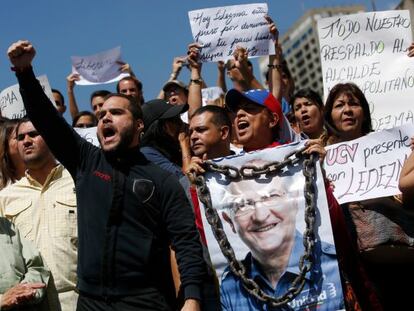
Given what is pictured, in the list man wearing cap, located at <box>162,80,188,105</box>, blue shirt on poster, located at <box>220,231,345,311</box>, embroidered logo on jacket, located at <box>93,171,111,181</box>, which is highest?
man wearing cap, located at <box>162,80,188,105</box>

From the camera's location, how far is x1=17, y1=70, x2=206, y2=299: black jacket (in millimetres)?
3904

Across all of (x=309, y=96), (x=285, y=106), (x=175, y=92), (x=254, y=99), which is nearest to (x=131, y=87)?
(x=175, y=92)

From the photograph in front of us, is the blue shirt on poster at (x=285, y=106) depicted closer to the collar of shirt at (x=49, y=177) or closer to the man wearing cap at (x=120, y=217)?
the collar of shirt at (x=49, y=177)

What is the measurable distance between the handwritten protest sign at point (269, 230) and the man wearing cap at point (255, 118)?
511mm

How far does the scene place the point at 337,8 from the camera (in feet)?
432

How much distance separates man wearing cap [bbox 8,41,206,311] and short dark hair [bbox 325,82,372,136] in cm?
167

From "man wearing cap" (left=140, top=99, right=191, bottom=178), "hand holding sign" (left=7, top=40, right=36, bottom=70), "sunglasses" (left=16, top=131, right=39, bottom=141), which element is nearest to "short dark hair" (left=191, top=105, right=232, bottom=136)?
"man wearing cap" (left=140, top=99, right=191, bottom=178)

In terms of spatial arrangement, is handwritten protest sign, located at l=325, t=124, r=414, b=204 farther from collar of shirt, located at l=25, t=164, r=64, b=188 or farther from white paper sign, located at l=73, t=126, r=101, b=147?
white paper sign, located at l=73, t=126, r=101, b=147

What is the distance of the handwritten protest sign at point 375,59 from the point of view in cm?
589

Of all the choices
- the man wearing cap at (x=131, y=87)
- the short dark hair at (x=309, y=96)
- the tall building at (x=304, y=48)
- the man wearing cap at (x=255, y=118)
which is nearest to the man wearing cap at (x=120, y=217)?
the man wearing cap at (x=255, y=118)

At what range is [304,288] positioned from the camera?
3771 millimetres

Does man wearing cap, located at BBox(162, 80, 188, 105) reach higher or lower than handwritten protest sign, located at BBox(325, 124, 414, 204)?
higher

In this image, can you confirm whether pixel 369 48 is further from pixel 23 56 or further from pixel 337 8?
pixel 337 8

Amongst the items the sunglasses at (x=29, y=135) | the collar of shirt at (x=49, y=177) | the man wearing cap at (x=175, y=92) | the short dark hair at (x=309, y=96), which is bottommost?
the collar of shirt at (x=49, y=177)
